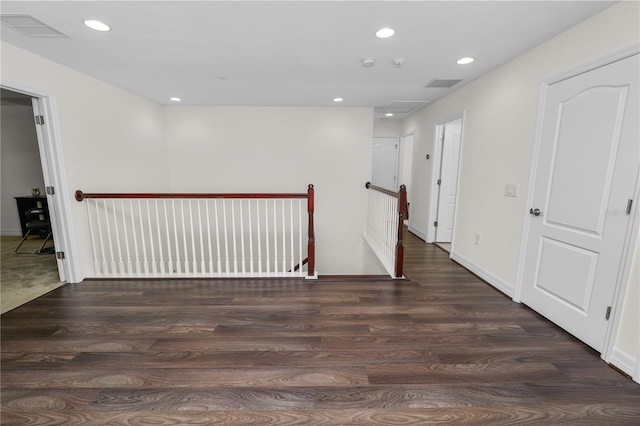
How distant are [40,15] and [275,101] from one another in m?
2.92

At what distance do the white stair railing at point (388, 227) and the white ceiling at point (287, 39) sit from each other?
140cm

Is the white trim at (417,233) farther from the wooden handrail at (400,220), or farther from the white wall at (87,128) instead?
the white wall at (87,128)

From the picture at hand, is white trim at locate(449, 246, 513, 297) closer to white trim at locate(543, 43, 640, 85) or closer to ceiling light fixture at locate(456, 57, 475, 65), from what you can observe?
white trim at locate(543, 43, 640, 85)

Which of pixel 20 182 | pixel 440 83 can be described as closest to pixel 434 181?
pixel 440 83

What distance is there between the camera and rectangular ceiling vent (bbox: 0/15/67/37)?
2.05 m

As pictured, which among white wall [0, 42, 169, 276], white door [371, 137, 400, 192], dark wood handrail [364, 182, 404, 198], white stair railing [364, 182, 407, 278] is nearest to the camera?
white wall [0, 42, 169, 276]

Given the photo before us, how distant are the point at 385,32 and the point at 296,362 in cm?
255

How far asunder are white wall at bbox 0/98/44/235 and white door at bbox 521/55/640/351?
25.9ft

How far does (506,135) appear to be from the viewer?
3027 millimetres

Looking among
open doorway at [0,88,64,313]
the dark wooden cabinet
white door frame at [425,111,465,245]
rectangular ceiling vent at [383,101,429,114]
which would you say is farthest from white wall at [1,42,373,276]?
the dark wooden cabinet

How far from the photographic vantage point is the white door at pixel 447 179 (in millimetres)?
4879

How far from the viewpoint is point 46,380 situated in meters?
1.78

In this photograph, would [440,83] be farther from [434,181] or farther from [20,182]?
[20,182]

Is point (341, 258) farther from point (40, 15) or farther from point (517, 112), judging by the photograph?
point (40, 15)
